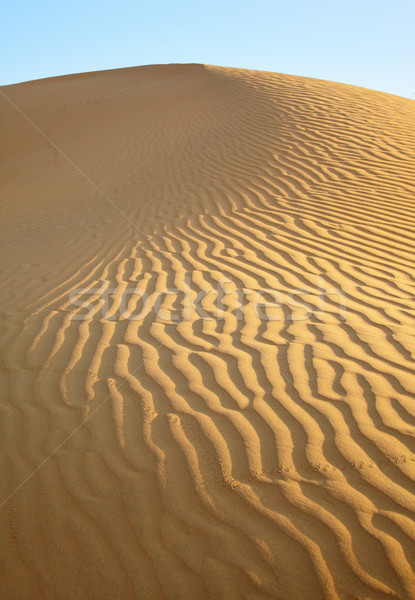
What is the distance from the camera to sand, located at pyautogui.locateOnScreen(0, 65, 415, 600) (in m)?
1.81

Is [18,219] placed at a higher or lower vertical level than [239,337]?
higher

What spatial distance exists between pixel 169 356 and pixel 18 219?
5403 mm

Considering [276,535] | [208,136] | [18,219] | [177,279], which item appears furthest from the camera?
[208,136]

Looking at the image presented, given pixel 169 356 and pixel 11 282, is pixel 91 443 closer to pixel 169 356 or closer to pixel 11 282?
pixel 169 356

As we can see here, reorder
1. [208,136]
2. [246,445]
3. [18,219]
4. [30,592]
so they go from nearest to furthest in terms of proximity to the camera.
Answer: [30,592] < [246,445] < [18,219] < [208,136]

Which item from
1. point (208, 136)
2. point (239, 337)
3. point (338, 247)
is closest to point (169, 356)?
point (239, 337)

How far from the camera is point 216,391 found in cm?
272

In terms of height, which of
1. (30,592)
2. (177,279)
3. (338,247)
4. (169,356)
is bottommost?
(30,592)

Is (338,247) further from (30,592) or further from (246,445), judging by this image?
(30,592)

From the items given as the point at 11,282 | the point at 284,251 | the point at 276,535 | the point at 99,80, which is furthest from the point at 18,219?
the point at 99,80

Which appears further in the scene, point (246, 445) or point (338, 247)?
point (338, 247)

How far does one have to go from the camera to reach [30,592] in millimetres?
1741

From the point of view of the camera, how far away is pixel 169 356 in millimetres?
3082

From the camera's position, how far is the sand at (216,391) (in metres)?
1.81
